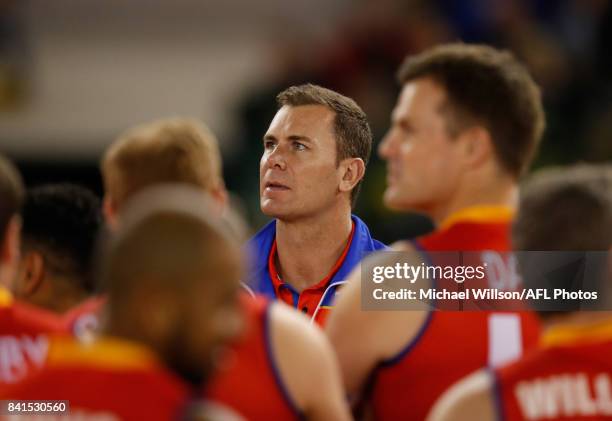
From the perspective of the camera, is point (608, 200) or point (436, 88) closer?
point (608, 200)

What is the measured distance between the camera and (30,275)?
307 centimetres

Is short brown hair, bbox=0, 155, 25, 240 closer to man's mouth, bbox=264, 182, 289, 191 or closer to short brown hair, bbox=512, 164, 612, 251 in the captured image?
man's mouth, bbox=264, 182, 289, 191

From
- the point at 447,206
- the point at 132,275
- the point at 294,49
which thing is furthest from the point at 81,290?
the point at 294,49

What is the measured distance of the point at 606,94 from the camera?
7848mm

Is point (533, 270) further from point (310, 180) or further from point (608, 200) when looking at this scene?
point (310, 180)

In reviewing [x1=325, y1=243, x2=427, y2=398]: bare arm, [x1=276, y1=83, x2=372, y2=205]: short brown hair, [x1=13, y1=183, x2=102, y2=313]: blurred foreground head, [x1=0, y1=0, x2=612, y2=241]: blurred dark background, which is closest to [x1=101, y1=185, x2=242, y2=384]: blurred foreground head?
[x1=325, y1=243, x2=427, y2=398]: bare arm

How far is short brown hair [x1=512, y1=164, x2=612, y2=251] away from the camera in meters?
2.25

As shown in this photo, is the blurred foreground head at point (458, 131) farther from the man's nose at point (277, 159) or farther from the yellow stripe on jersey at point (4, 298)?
the yellow stripe on jersey at point (4, 298)

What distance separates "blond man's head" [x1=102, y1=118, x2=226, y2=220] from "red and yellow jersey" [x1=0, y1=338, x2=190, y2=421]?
108 cm

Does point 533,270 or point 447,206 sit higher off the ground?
point 447,206

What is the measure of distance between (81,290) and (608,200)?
1646 mm

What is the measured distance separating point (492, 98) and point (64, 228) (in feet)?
4.71

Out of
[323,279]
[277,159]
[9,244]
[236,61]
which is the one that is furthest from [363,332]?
[236,61]

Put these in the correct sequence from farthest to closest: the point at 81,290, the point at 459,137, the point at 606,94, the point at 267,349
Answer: the point at 606,94
the point at 81,290
the point at 459,137
the point at 267,349
